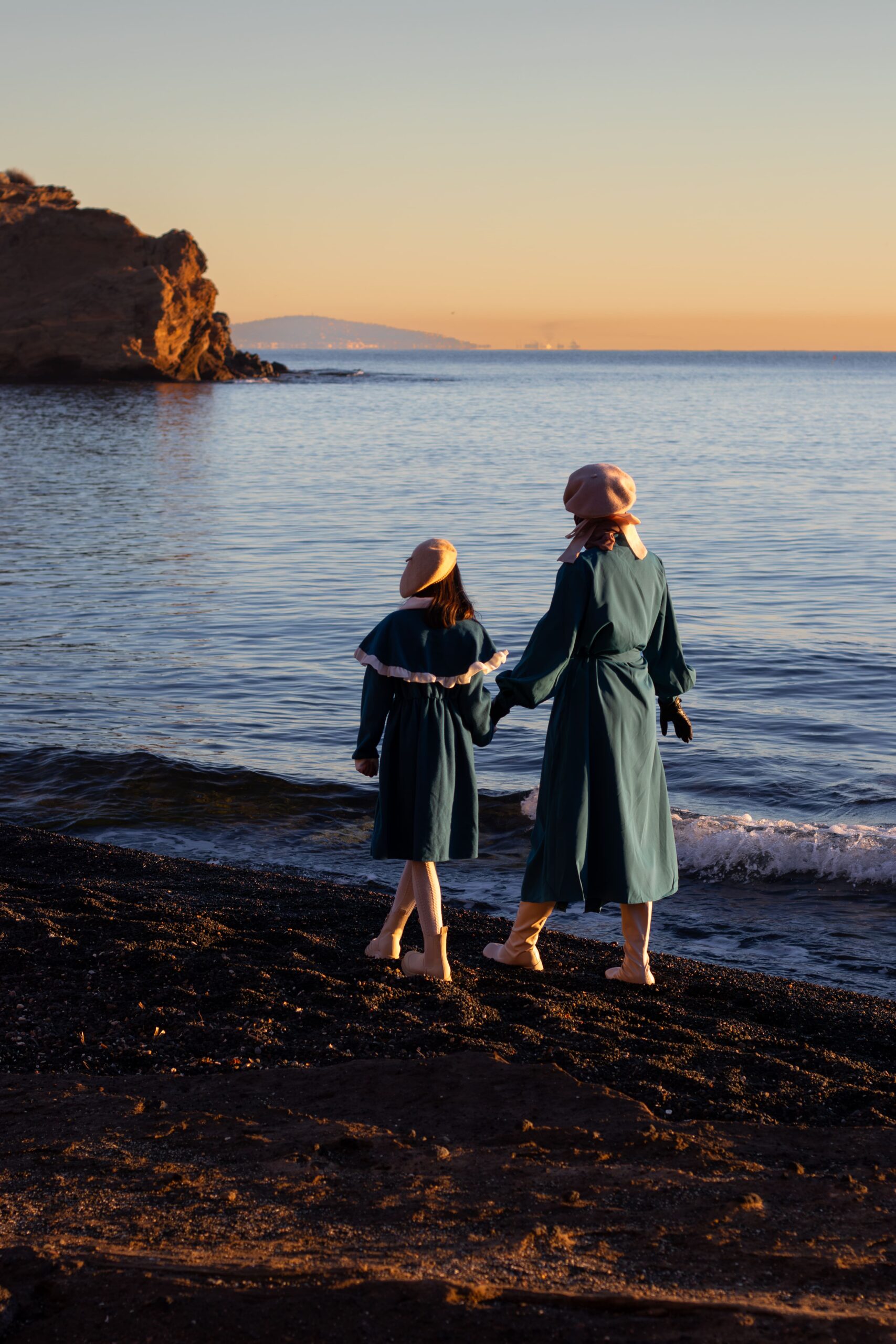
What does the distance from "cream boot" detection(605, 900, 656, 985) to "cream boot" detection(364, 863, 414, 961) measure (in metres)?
0.90

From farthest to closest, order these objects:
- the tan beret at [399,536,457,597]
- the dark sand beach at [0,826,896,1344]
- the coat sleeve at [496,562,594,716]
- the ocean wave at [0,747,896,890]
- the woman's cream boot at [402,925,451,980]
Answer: the ocean wave at [0,747,896,890] → the woman's cream boot at [402,925,451,980] → the tan beret at [399,536,457,597] → the coat sleeve at [496,562,594,716] → the dark sand beach at [0,826,896,1344]

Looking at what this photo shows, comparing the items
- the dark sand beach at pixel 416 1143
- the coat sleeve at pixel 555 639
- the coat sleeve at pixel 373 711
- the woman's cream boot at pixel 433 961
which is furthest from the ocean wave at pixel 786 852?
the coat sleeve at pixel 555 639

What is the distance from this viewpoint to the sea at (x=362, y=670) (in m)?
7.26

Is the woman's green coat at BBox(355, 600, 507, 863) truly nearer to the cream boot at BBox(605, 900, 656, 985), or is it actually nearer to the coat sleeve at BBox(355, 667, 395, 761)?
the coat sleeve at BBox(355, 667, 395, 761)

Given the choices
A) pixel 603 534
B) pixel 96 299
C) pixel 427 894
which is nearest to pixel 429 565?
pixel 603 534

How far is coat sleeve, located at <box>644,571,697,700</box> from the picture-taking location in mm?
4809

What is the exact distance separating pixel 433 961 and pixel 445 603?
1.47 meters

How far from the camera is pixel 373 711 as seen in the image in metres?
4.68

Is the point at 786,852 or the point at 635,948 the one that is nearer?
the point at 635,948

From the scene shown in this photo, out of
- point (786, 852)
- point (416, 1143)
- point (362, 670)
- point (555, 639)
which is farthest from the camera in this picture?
point (362, 670)

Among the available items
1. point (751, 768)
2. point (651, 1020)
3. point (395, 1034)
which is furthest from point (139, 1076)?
point (751, 768)

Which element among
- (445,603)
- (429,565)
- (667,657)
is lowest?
(667,657)

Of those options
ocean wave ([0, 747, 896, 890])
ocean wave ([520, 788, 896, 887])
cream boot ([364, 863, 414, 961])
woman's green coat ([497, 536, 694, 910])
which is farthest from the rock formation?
woman's green coat ([497, 536, 694, 910])

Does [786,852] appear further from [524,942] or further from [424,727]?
[424,727]
